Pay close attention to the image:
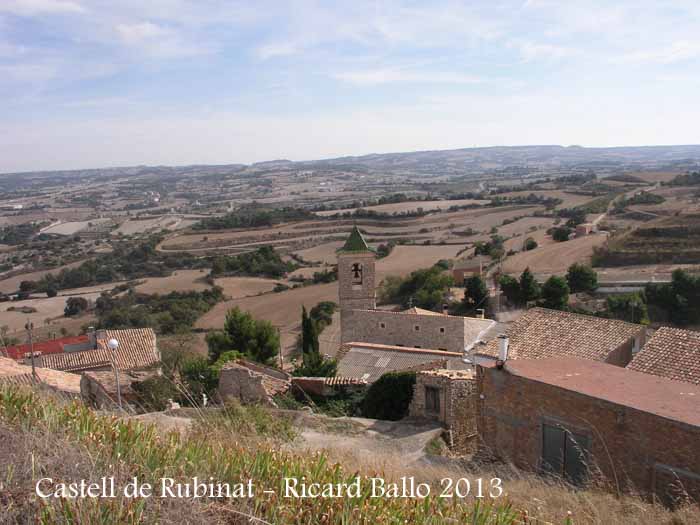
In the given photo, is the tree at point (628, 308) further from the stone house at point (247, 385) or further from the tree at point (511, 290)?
the stone house at point (247, 385)

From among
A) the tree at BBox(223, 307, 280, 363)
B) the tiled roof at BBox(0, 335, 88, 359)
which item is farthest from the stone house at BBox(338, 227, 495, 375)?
the tiled roof at BBox(0, 335, 88, 359)

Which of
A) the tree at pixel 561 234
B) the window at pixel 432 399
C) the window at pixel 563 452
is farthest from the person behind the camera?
the tree at pixel 561 234

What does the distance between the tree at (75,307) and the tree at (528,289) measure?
29.3 metres

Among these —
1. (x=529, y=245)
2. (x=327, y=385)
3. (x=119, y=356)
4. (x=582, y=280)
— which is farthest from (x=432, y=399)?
(x=529, y=245)

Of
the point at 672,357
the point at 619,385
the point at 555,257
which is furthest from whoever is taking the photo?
the point at 555,257

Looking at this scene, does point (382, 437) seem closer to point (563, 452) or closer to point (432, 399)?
point (432, 399)

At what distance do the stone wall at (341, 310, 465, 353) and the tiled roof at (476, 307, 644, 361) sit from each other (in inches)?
132

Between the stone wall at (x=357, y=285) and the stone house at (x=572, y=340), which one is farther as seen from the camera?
the stone wall at (x=357, y=285)

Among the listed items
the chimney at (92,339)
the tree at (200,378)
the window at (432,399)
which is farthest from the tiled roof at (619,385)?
the chimney at (92,339)

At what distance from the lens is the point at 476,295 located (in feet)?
97.2

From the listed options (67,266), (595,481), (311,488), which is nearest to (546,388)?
(595,481)

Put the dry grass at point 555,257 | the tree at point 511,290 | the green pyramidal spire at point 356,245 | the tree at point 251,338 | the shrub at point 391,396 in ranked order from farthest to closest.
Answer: the dry grass at point 555,257 → the tree at point 511,290 → the tree at point 251,338 → the green pyramidal spire at point 356,245 → the shrub at point 391,396

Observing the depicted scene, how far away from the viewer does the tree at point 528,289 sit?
28953mm

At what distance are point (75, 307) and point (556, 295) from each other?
3162 cm
